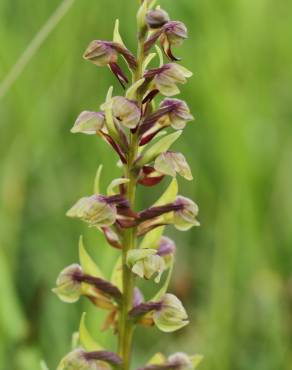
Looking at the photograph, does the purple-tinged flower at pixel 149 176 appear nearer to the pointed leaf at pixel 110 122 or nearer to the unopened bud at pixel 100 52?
the pointed leaf at pixel 110 122

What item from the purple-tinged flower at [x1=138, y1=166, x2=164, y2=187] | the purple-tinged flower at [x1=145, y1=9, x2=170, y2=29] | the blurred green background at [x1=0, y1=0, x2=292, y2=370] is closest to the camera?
the purple-tinged flower at [x1=145, y1=9, x2=170, y2=29]

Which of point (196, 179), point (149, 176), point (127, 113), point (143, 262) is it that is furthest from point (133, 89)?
point (196, 179)

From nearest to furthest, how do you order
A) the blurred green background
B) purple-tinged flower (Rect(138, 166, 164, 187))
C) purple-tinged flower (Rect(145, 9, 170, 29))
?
purple-tinged flower (Rect(145, 9, 170, 29)) < purple-tinged flower (Rect(138, 166, 164, 187)) < the blurred green background

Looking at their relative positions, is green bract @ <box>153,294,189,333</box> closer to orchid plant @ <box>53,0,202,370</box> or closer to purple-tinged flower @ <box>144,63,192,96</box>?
orchid plant @ <box>53,0,202,370</box>

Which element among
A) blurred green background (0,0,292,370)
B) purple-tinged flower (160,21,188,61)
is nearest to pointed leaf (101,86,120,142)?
purple-tinged flower (160,21,188,61)

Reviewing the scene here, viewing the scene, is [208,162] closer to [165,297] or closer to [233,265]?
[233,265]

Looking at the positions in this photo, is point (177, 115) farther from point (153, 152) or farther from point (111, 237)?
point (111, 237)

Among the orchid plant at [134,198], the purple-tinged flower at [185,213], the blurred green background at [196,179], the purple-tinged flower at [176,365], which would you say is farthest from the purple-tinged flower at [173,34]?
the blurred green background at [196,179]
